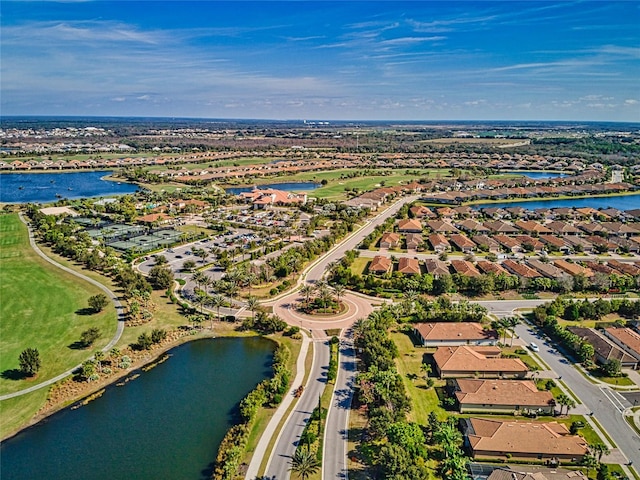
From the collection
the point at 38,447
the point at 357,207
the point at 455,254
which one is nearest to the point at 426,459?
the point at 38,447

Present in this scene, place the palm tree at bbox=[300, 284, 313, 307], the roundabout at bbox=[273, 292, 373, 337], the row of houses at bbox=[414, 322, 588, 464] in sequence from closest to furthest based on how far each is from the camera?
the row of houses at bbox=[414, 322, 588, 464] < the roundabout at bbox=[273, 292, 373, 337] < the palm tree at bbox=[300, 284, 313, 307]

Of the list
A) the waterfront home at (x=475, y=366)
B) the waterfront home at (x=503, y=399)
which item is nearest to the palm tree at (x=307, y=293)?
the waterfront home at (x=475, y=366)

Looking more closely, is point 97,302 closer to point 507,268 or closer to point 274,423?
point 274,423

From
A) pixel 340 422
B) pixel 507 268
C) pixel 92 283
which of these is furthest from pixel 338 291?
pixel 92 283

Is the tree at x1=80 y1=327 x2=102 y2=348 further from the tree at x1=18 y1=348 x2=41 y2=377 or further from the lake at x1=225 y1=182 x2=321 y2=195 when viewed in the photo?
the lake at x1=225 y1=182 x2=321 y2=195

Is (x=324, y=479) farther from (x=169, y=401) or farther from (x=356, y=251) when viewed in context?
(x=356, y=251)

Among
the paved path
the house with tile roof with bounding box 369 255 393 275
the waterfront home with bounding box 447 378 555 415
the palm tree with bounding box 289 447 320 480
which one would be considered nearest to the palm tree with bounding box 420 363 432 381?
the waterfront home with bounding box 447 378 555 415
